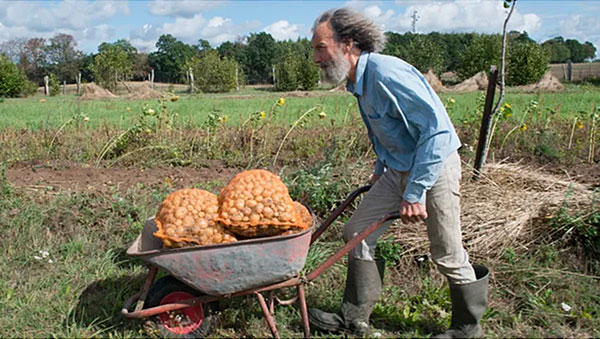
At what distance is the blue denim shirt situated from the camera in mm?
2652

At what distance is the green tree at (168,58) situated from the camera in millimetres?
73812

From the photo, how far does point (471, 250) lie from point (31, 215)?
3.62 m

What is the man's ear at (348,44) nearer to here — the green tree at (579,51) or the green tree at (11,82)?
the green tree at (11,82)

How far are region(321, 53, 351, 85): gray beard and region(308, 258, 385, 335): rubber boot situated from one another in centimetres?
109

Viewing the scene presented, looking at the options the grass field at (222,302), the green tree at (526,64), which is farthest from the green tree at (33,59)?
the grass field at (222,302)

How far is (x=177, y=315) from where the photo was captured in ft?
10.1

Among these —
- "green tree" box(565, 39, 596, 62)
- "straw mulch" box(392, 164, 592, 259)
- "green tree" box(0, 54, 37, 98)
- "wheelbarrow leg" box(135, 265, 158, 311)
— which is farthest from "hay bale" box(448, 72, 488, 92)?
"green tree" box(565, 39, 596, 62)

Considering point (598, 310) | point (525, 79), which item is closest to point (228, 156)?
point (598, 310)

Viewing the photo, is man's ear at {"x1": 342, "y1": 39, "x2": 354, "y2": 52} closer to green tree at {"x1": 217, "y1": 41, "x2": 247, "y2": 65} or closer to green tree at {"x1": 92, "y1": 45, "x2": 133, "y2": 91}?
green tree at {"x1": 92, "y1": 45, "x2": 133, "y2": 91}

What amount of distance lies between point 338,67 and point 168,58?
7694 centimetres

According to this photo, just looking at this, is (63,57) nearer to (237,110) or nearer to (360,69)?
(237,110)

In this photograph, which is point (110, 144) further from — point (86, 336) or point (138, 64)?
point (138, 64)

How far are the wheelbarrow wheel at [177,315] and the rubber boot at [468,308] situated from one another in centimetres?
134

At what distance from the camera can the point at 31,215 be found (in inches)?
179
